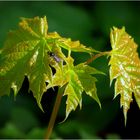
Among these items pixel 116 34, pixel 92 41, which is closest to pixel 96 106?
pixel 92 41

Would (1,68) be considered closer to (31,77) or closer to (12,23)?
(31,77)

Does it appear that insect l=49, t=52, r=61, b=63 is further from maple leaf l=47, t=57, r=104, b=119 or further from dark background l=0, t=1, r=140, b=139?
dark background l=0, t=1, r=140, b=139

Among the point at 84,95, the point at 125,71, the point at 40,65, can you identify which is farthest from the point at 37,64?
the point at 84,95

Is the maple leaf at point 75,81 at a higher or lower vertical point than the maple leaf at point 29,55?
lower

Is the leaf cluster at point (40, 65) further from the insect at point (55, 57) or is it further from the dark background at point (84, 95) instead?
the dark background at point (84, 95)

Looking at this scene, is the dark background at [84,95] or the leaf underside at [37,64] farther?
the dark background at [84,95]

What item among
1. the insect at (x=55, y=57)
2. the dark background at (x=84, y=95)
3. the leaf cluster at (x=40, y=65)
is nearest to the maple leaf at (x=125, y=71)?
the leaf cluster at (x=40, y=65)

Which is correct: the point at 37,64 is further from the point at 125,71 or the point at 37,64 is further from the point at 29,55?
the point at 125,71
